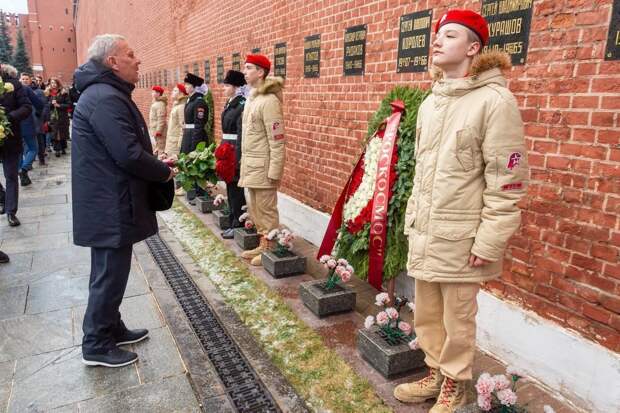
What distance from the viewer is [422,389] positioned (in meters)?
2.82

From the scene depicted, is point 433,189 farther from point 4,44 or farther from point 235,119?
point 4,44

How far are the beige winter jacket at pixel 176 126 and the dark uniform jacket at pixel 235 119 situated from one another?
361cm

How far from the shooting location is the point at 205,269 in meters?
5.08

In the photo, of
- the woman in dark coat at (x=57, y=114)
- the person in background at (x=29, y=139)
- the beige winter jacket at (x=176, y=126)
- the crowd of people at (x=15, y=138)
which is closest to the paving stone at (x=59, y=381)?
the crowd of people at (x=15, y=138)

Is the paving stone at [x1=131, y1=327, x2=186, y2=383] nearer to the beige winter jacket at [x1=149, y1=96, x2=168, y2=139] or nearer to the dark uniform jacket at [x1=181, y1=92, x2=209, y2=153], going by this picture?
the dark uniform jacket at [x1=181, y1=92, x2=209, y2=153]

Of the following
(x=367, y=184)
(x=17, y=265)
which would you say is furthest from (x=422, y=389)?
(x=17, y=265)

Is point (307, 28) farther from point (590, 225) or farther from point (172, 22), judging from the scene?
point (172, 22)

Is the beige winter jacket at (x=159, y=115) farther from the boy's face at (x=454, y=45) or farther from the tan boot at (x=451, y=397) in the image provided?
the tan boot at (x=451, y=397)

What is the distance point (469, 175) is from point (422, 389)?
4.53 feet

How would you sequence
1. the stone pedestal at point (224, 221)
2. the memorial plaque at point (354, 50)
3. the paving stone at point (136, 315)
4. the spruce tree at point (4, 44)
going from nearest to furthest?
the paving stone at point (136, 315)
the memorial plaque at point (354, 50)
the stone pedestal at point (224, 221)
the spruce tree at point (4, 44)

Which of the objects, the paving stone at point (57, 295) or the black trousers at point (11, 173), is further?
the black trousers at point (11, 173)

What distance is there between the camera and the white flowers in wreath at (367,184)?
11.9ft

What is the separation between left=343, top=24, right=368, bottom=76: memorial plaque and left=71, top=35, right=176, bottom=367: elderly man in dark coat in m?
2.46

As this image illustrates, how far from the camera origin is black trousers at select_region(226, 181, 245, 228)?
232 inches
